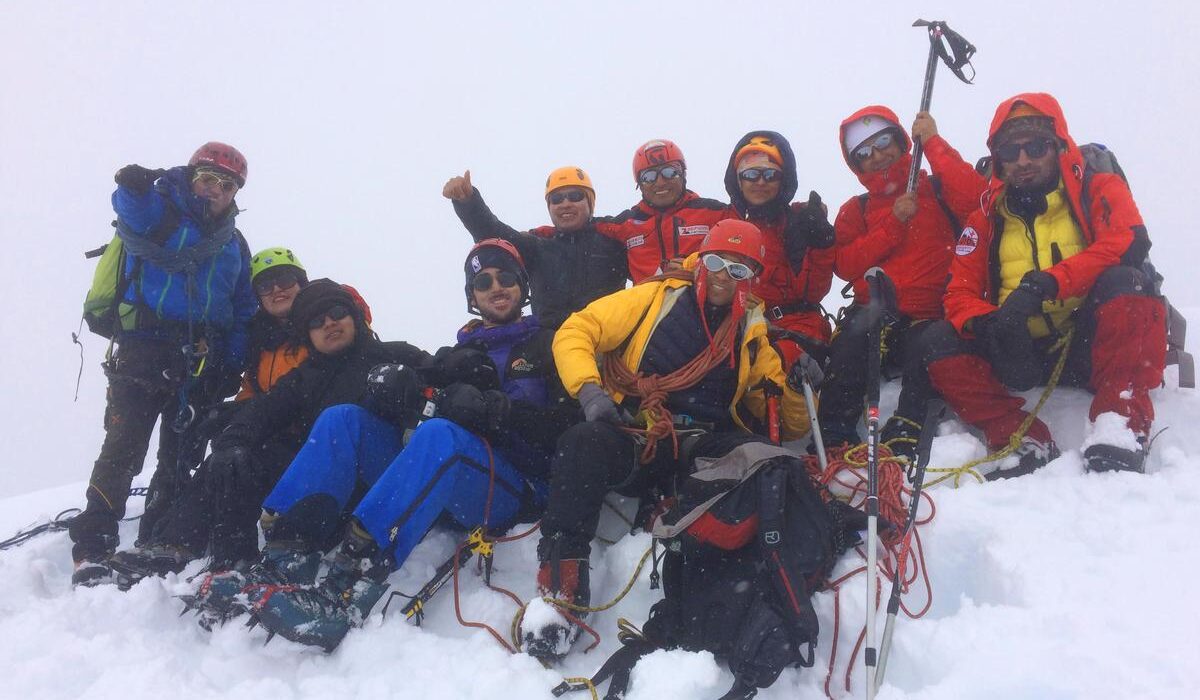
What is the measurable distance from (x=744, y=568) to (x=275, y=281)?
3631mm

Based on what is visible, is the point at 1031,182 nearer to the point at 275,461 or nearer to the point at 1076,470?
the point at 1076,470

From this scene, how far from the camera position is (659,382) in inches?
156

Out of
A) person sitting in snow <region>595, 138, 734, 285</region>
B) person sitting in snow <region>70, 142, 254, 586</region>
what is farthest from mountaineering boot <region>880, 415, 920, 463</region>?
person sitting in snow <region>70, 142, 254, 586</region>

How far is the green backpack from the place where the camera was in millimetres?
4602

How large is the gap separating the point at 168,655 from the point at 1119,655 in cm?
363

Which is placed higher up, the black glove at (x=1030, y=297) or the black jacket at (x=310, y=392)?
the black glove at (x=1030, y=297)

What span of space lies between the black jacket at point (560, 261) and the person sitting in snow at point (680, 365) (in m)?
1.38

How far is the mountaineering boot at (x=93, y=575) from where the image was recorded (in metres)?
3.82

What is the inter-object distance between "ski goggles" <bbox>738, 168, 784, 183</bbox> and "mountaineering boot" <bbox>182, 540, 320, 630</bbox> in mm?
3423

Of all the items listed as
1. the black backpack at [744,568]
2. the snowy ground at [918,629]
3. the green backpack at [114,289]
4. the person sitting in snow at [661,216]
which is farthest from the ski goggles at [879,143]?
the green backpack at [114,289]

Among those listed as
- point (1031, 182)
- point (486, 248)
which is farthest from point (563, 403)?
point (1031, 182)

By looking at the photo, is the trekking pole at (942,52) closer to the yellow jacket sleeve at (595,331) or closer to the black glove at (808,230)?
the black glove at (808,230)

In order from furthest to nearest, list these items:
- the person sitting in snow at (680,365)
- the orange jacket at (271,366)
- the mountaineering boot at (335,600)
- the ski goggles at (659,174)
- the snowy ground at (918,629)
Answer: the ski goggles at (659,174) → the orange jacket at (271,366) → the person sitting in snow at (680,365) → the mountaineering boot at (335,600) → the snowy ground at (918,629)

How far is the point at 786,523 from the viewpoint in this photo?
3.17 metres
